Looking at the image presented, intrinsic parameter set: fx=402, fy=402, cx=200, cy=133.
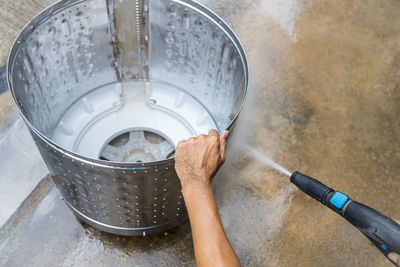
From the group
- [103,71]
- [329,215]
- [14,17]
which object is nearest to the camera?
[329,215]

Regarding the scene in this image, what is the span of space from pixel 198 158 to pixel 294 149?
1.27 metres

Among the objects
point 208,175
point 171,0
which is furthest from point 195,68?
point 208,175

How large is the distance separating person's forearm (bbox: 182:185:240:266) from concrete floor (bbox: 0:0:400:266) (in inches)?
33.5

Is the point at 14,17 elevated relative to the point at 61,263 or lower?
elevated

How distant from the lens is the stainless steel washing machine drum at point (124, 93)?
1.62m

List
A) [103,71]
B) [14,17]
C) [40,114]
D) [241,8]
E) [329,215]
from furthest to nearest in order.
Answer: [241,8] < [14,17] < [103,71] < [329,215] < [40,114]

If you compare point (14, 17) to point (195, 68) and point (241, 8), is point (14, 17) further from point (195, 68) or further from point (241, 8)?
point (241, 8)

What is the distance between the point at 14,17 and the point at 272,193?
1995mm

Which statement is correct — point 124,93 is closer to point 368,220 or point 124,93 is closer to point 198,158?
point 198,158

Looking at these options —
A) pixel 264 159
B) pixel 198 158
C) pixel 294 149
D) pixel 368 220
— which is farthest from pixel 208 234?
pixel 294 149

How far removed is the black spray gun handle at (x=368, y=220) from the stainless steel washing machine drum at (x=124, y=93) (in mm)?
502

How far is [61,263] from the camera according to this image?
1.95m

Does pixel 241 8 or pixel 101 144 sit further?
pixel 241 8

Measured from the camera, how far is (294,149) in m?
2.45
